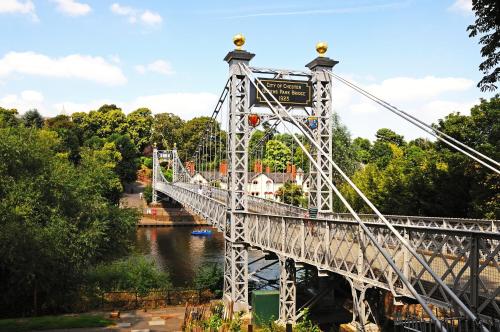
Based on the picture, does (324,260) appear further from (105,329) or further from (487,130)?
(487,130)

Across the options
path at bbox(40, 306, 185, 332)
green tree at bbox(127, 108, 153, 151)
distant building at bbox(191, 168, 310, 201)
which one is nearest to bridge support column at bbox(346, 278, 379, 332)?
path at bbox(40, 306, 185, 332)

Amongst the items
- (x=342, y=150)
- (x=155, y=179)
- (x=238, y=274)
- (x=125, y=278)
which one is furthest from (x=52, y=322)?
(x=155, y=179)

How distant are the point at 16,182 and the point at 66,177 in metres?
2.87

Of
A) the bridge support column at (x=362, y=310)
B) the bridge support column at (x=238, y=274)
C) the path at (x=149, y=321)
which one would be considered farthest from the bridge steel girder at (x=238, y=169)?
Answer: the bridge support column at (x=362, y=310)

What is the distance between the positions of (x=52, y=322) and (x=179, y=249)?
91.3ft

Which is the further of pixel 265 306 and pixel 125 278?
pixel 125 278

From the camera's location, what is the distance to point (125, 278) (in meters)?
25.7

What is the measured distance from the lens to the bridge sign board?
1978cm

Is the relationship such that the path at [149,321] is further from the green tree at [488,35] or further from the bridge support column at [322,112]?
the green tree at [488,35]

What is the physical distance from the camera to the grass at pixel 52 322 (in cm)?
1818

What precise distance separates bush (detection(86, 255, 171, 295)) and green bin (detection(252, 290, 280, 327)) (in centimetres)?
792

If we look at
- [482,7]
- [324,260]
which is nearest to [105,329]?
[324,260]

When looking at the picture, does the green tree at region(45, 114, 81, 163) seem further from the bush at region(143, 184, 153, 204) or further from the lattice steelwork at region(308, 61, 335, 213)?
the lattice steelwork at region(308, 61, 335, 213)

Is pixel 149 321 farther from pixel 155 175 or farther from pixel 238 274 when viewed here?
pixel 155 175
